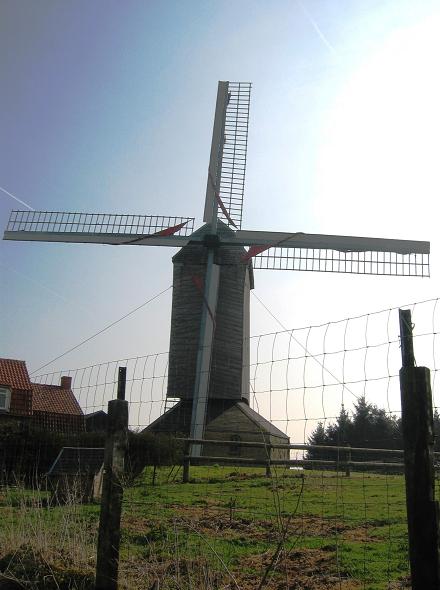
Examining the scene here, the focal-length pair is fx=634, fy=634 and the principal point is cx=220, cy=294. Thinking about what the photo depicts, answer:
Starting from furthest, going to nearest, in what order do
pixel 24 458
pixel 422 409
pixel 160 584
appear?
1. pixel 24 458
2. pixel 160 584
3. pixel 422 409

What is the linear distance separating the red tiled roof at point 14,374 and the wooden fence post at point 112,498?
32.4 meters

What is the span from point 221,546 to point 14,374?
3257cm

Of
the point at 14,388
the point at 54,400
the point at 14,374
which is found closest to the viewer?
the point at 14,388

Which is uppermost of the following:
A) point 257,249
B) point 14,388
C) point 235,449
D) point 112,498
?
point 257,249

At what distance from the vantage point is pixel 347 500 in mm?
11539

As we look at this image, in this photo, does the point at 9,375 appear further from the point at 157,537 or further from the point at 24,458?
the point at 157,537

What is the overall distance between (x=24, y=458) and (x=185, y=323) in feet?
37.1

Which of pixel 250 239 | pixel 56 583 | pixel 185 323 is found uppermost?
pixel 250 239

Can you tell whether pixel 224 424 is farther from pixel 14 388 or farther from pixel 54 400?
pixel 54 400

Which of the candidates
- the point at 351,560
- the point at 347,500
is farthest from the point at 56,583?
the point at 347,500

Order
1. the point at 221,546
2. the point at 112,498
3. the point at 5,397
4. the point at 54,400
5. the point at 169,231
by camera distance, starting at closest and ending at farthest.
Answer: the point at 112,498 → the point at 221,546 → the point at 169,231 → the point at 5,397 → the point at 54,400

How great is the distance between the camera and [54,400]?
40.3 meters

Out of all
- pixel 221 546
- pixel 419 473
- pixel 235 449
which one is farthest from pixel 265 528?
pixel 235 449

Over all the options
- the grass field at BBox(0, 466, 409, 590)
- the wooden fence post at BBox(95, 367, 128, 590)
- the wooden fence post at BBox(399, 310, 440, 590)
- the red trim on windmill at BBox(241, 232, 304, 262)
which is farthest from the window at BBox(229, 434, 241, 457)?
the wooden fence post at BBox(399, 310, 440, 590)
